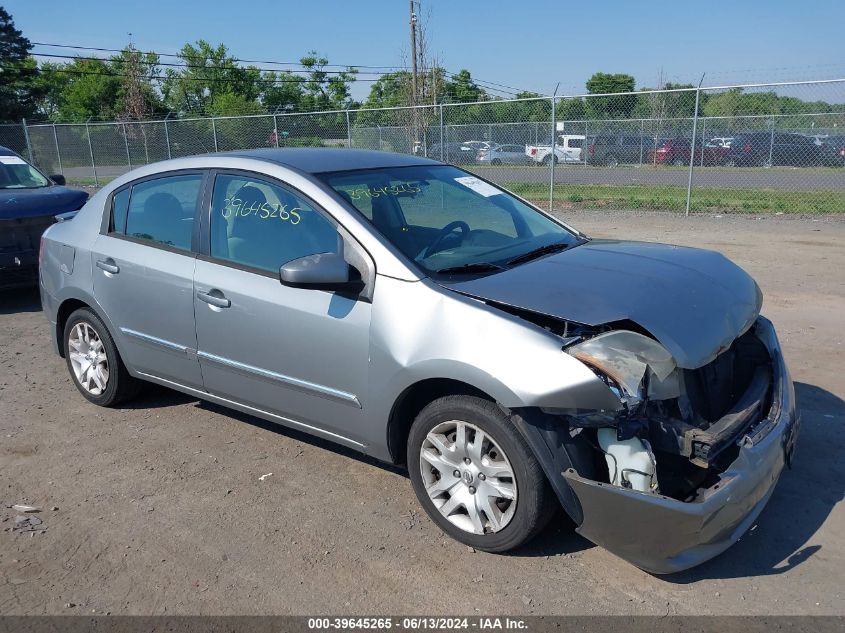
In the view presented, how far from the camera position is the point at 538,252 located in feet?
12.8

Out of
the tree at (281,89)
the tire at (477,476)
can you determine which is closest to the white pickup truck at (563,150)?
the tire at (477,476)

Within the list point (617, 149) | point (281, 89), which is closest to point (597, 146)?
point (617, 149)

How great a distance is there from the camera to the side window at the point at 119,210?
4734 mm

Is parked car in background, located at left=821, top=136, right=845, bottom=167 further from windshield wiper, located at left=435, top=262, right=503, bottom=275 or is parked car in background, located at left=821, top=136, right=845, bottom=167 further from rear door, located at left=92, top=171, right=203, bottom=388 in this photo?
rear door, located at left=92, top=171, right=203, bottom=388

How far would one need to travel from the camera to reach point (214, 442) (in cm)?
448

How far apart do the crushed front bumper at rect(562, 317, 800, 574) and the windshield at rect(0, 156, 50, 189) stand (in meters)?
8.48

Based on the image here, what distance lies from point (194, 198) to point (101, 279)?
987 millimetres

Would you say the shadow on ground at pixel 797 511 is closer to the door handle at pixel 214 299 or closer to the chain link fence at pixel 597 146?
the door handle at pixel 214 299

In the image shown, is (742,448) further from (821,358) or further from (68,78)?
(68,78)

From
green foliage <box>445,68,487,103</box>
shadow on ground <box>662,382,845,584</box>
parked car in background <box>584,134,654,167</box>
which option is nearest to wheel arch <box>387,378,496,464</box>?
shadow on ground <box>662,382,845,584</box>

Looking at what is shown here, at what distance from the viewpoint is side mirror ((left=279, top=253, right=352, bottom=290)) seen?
332 centimetres

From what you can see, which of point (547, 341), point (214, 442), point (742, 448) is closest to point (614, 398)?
point (547, 341)

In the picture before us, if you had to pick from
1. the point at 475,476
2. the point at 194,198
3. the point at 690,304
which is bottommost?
the point at 475,476

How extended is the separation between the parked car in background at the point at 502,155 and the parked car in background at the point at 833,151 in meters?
6.91
